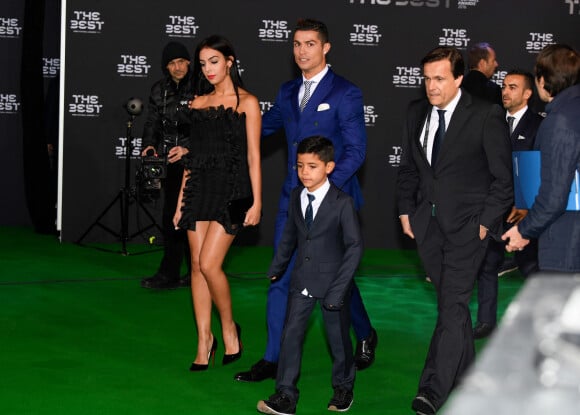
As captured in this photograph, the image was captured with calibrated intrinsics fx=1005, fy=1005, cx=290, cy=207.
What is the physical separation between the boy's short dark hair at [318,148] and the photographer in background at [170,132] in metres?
3.36

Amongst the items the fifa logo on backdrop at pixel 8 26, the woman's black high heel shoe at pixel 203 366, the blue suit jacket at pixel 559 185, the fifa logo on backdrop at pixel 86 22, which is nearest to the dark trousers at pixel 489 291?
the woman's black high heel shoe at pixel 203 366

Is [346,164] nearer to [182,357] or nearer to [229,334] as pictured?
[229,334]

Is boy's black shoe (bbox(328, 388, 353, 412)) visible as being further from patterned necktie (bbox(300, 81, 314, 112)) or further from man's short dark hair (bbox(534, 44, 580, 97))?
man's short dark hair (bbox(534, 44, 580, 97))

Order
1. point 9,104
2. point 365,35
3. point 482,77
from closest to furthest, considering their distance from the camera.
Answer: point 482,77 < point 365,35 < point 9,104

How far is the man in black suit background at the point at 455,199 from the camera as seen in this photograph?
4.67 m

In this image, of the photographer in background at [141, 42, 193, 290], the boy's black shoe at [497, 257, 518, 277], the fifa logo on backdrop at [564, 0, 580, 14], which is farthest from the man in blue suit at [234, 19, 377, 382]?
the fifa logo on backdrop at [564, 0, 580, 14]

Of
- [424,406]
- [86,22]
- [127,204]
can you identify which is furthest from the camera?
[86,22]

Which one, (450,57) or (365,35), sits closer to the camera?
(450,57)

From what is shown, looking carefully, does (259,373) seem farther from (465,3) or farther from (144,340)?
(465,3)

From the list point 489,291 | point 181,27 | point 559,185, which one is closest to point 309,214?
point 559,185

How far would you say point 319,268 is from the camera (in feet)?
15.5

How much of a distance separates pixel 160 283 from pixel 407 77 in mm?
4340

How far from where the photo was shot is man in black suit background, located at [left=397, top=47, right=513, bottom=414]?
4672 mm

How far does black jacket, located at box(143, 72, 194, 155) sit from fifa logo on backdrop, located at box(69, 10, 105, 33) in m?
2.93
